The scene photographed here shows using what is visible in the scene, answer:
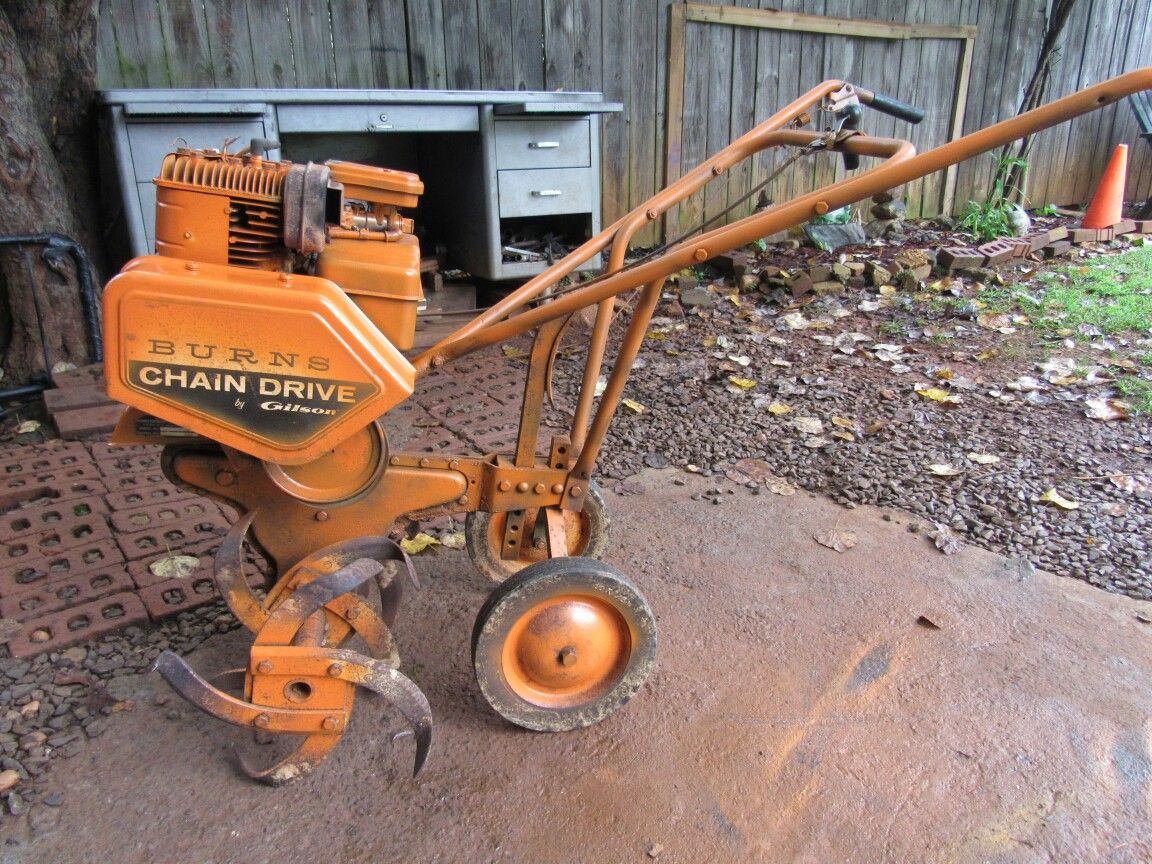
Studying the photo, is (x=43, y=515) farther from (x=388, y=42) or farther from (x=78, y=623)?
(x=388, y=42)

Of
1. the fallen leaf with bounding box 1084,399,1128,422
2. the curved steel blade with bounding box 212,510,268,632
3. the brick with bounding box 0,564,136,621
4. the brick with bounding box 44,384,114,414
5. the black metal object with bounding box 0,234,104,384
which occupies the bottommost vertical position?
the fallen leaf with bounding box 1084,399,1128,422

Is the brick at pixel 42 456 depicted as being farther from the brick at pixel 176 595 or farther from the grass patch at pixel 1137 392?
the grass patch at pixel 1137 392

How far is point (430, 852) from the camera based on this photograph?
179 centimetres

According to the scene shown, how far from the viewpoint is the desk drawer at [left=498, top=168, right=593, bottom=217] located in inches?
190

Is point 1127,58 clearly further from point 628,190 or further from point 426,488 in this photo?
point 426,488

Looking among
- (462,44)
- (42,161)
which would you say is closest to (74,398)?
(42,161)

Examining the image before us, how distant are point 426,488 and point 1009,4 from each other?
821 cm

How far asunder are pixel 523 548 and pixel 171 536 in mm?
1251

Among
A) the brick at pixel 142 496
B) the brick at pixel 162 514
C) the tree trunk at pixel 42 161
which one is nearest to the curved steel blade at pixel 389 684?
the brick at pixel 162 514

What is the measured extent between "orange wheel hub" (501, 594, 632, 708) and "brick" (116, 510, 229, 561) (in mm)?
1348

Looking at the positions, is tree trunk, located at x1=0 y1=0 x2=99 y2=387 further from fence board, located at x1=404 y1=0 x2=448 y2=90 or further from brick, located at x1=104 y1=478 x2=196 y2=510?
fence board, located at x1=404 y1=0 x2=448 y2=90

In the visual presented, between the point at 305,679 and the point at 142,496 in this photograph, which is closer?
the point at 305,679

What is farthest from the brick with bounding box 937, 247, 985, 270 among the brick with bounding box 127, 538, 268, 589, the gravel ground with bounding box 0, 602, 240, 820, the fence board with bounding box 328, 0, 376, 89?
the gravel ground with bounding box 0, 602, 240, 820

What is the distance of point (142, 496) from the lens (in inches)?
122
